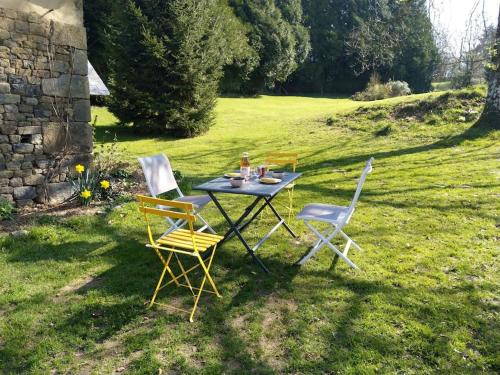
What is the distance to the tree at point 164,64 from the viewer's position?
543 inches

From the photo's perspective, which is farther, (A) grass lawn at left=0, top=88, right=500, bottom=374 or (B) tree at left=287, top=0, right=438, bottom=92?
(B) tree at left=287, top=0, right=438, bottom=92

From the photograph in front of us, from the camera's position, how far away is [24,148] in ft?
20.3

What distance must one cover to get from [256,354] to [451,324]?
1.63 meters

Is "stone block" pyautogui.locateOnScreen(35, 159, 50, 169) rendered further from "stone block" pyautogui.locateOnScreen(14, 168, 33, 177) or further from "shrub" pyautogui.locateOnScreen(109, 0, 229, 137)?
"shrub" pyautogui.locateOnScreen(109, 0, 229, 137)

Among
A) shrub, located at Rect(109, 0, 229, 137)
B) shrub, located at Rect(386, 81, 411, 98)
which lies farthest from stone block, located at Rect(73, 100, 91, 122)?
shrub, located at Rect(386, 81, 411, 98)

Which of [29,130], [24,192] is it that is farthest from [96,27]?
[24,192]

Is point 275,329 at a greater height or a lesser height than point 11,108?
lesser

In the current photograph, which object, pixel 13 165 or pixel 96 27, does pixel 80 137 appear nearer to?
pixel 13 165

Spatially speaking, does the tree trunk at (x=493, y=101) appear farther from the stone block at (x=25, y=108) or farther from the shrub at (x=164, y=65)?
the stone block at (x=25, y=108)

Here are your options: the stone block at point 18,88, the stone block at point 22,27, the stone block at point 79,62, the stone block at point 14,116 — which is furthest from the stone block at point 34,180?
the stone block at point 22,27

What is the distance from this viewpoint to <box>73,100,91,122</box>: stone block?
6770mm

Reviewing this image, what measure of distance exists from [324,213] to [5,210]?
4.41 metres

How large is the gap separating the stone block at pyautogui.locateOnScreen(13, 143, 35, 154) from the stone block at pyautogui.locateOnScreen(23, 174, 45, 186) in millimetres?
389

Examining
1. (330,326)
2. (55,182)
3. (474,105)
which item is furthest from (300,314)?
(474,105)
